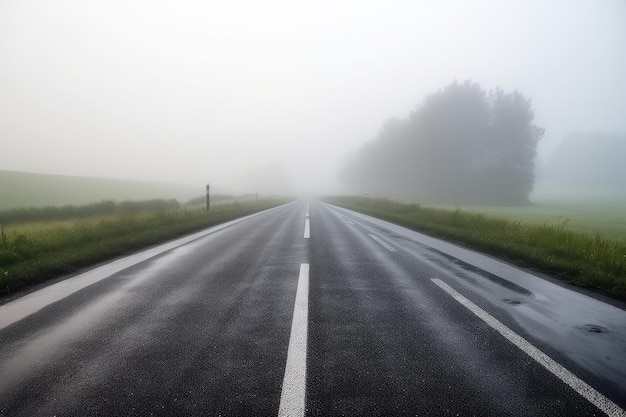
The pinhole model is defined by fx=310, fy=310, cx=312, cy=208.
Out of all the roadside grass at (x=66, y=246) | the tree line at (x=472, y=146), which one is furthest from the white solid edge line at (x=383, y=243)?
the tree line at (x=472, y=146)

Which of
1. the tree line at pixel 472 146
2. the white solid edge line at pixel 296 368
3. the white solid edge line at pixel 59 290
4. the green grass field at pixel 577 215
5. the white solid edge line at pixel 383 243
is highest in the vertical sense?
the tree line at pixel 472 146

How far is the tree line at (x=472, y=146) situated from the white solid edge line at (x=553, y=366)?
4675cm

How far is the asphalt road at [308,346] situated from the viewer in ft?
7.83

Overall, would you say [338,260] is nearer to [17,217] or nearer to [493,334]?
[493,334]

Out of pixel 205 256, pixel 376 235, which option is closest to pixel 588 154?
pixel 376 235

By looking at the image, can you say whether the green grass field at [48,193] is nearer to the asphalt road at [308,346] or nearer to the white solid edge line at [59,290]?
the white solid edge line at [59,290]

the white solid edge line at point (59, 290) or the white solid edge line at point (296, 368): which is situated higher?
the white solid edge line at point (296, 368)

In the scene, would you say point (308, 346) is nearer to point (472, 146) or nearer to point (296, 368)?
point (296, 368)

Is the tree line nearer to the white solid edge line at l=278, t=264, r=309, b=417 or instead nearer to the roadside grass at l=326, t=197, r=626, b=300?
the roadside grass at l=326, t=197, r=626, b=300

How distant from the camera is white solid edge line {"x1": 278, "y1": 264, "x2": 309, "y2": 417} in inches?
89.4

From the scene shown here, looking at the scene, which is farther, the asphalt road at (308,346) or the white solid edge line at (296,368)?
the asphalt road at (308,346)

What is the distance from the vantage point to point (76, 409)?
2260mm

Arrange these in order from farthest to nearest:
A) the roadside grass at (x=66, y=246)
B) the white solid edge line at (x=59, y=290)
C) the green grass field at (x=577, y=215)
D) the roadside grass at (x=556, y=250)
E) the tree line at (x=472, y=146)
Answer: the tree line at (x=472, y=146) → the green grass field at (x=577, y=215) → the roadside grass at (x=556, y=250) → the roadside grass at (x=66, y=246) → the white solid edge line at (x=59, y=290)

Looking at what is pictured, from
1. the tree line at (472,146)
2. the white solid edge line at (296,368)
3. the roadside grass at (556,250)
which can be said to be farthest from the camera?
the tree line at (472,146)
